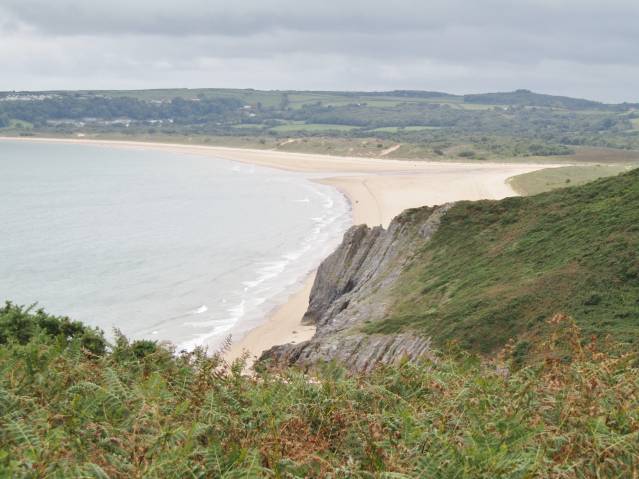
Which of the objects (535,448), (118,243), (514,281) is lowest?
(118,243)

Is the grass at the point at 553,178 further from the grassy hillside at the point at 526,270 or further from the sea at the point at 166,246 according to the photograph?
the grassy hillside at the point at 526,270

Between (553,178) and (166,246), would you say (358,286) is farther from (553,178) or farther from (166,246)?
(553,178)

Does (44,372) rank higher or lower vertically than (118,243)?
higher

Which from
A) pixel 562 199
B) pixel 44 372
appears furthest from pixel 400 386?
pixel 562 199

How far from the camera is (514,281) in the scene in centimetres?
2442

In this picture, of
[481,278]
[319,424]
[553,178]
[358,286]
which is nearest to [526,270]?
[481,278]

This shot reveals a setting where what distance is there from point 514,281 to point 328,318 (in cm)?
976

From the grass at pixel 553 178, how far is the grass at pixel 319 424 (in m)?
74.0

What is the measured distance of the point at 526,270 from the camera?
25.3 m

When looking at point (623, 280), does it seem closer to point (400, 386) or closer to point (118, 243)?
point (400, 386)

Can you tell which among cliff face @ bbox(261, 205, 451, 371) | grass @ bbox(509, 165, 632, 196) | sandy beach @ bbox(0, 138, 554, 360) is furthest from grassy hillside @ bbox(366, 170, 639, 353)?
grass @ bbox(509, 165, 632, 196)

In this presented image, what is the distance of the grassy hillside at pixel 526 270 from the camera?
20.0 meters

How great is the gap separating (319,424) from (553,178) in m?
90.0

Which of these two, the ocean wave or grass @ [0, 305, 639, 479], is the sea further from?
grass @ [0, 305, 639, 479]
